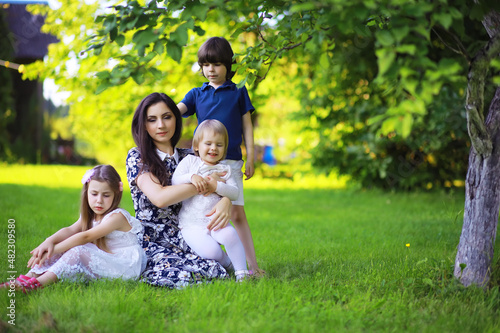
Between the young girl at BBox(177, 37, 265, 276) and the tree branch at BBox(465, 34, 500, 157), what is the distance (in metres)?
1.45

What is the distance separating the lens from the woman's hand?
2949 mm

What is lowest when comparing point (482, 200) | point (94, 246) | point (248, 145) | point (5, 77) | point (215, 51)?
point (94, 246)

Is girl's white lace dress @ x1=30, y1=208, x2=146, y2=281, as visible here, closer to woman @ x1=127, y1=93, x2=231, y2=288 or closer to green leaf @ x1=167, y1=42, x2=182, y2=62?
woman @ x1=127, y1=93, x2=231, y2=288

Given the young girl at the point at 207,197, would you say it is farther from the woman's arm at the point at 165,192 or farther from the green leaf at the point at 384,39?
the green leaf at the point at 384,39

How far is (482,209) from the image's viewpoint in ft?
9.02

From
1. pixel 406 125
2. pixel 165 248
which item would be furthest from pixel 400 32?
pixel 165 248

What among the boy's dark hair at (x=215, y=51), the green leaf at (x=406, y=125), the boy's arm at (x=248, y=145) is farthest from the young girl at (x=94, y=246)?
the green leaf at (x=406, y=125)

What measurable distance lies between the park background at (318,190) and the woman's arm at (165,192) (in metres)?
0.56

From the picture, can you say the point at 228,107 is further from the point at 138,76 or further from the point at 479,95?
the point at 479,95

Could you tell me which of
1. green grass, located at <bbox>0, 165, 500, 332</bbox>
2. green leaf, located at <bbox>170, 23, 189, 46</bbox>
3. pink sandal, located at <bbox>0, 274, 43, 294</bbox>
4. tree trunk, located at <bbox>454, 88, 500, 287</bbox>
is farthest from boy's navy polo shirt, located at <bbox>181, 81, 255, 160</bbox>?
tree trunk, located at <bbox>454, 88, 500, 287</bbox>

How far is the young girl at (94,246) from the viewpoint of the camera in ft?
8.92

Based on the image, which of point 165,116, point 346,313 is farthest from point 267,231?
point 346,313

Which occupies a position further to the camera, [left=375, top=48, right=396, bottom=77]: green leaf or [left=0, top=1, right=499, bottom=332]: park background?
[left=0, top=1, right=499, bottom=332]: park background

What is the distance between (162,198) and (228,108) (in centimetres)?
81
